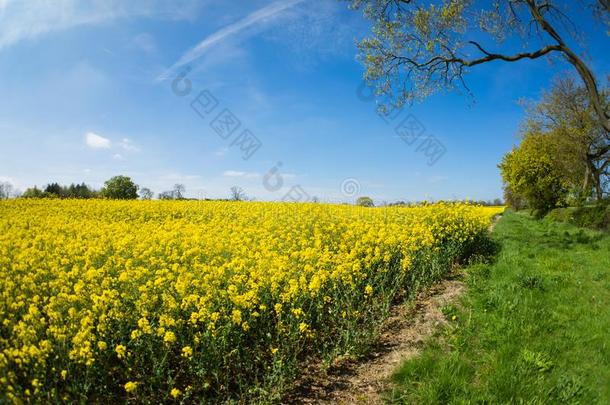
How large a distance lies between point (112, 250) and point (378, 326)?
5964 millimetres

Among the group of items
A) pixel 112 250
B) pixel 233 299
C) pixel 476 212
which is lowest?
pixel 476 212

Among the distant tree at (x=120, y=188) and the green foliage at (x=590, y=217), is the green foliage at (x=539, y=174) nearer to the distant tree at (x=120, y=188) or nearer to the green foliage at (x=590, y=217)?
the green foliage at (x=590, y=217)

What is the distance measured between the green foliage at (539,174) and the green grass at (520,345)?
79.0 ft

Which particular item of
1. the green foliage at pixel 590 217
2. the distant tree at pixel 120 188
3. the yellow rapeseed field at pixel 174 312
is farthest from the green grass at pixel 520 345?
the distant tree at pixel 120 188

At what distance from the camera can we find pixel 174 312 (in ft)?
17.7

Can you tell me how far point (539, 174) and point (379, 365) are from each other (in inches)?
1273

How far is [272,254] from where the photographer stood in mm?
7809

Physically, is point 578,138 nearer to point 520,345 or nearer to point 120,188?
point 520,345

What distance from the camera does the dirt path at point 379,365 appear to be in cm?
500

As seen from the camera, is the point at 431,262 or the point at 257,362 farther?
the point at 431,262

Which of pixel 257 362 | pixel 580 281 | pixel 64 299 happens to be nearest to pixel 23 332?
pixel 64 299

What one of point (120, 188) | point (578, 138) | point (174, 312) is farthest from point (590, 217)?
point (120, 188)

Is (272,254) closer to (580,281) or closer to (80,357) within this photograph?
(80,357)

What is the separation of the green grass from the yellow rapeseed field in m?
1.21
